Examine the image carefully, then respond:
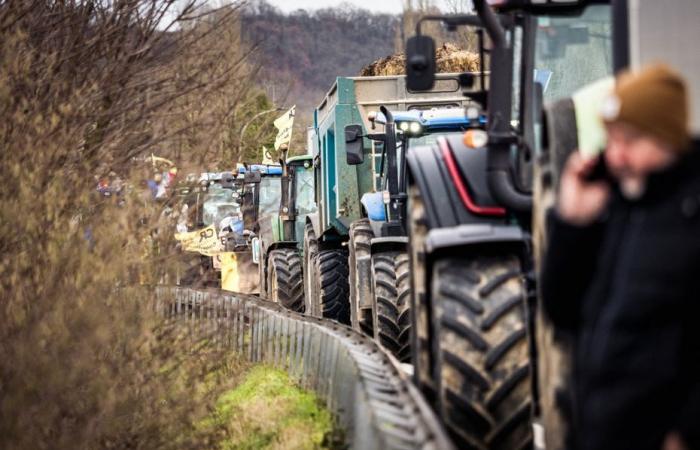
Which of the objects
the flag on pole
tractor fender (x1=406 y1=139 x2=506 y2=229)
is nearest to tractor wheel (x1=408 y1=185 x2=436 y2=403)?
tractor fender (x1=406 y1=139 x2=506 y2=229)

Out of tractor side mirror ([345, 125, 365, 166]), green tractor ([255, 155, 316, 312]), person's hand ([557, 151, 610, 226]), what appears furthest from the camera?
green tractor ([255, 155, 316, 312])

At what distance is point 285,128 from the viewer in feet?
77.8

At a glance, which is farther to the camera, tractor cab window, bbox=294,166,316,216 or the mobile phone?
tractor cab window, bbox=294,166,316,216

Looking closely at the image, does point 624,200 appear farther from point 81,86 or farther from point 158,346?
point 81,86

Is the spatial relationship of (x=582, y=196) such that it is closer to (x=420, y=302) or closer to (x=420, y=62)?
(x=420, y=302)

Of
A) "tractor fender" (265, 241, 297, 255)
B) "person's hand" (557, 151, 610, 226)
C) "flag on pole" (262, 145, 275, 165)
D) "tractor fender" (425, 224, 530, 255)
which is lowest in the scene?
"tractor fender" (265, 241, 297, 255)

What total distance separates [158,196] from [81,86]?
4.62ft

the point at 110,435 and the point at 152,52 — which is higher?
the point at 152,52

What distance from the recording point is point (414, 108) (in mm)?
18797

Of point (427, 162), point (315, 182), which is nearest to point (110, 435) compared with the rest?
point (427, 162)

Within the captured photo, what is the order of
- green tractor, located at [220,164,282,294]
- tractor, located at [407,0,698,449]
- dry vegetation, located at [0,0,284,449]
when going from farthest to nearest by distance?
green tractor, located at [220,164,282,294], dry vegetation, located at [0,0,284,449], tractor, located at [407,0,698,449]

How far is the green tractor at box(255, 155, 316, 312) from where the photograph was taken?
Answer: 22109mm

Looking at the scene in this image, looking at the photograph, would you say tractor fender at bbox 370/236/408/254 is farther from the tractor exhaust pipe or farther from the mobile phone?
the mobile phone

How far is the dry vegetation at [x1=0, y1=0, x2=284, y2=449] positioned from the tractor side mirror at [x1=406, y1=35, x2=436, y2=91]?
6.16ft
